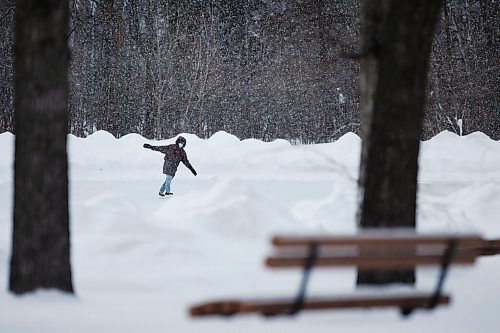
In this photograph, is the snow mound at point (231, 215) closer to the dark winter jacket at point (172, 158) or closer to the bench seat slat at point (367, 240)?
the bench seat slat at point (367, 240)

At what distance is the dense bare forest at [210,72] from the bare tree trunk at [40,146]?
1179 inches

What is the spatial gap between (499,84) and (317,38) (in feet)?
36.2

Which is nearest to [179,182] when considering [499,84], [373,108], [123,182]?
[123,182]

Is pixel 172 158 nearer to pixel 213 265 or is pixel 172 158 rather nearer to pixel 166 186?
pixel 166 186

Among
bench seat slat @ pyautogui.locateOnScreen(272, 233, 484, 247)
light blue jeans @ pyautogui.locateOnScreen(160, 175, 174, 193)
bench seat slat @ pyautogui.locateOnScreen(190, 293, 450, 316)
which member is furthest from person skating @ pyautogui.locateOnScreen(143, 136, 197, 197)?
bench seat slat @ pyautogui.locateOnScreen(272, 233, 484, 247)

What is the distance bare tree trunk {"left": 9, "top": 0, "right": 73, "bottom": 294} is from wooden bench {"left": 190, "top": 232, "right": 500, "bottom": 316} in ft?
4.84

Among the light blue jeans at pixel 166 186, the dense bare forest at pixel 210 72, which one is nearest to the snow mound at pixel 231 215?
the light blue jeans at pixel 166 186

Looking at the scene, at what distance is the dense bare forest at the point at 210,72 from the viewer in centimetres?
3634

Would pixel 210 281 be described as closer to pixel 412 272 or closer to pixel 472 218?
pixel 412 272

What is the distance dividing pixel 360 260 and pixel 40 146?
262cm

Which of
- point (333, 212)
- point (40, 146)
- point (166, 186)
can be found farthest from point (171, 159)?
point (40, 146)

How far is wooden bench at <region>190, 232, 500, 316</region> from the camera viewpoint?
4.51 m

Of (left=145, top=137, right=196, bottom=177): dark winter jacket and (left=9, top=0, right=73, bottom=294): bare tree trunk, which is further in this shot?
(left=145, top=137, right=196, bottom=177): dark winter jacket

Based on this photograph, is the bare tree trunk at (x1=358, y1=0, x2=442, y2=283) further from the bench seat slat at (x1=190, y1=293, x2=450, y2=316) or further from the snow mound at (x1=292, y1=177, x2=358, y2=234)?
the snow mound at (x1=292, y1=177, x2=358, y2=234)
